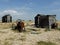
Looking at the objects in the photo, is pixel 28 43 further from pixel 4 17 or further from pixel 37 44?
pixel 4 17

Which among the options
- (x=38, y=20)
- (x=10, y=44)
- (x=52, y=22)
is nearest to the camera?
(x=10, y=44)

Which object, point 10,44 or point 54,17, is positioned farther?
point 54,17

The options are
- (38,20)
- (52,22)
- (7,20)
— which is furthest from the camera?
(7,20)

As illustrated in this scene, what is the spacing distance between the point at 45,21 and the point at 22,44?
3066 centimetres

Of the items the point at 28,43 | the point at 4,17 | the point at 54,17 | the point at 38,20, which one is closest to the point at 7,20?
the point at 4,17

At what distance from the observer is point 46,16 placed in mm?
47344

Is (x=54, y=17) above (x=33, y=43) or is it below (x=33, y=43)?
above

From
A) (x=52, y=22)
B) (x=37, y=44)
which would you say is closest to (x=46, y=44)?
(x=37, y=44)

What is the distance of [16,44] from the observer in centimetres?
1705

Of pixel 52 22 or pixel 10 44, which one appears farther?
pixel 52 22

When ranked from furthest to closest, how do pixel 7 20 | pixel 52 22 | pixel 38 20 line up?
1. pixel 7 20
2. pixel 38 20
3. pixel 52 22

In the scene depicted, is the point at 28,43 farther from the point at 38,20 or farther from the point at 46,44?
the point at 38,20

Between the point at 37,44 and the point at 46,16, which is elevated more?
the point at 46,16

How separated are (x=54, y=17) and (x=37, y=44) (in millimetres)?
30943
